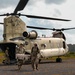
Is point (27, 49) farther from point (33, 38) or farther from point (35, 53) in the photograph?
point (35, 53)

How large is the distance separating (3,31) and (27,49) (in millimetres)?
2901

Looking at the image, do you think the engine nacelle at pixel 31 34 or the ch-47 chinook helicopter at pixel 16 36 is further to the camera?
the ch-47 chinook helicopter at pixel 16 36

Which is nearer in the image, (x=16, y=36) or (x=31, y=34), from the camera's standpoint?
(x=31, y=34)

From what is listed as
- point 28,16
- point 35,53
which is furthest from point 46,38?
point 35,53

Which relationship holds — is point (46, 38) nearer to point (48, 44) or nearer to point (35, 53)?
point (48, 44)

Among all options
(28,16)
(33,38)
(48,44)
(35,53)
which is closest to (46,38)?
(48,44)

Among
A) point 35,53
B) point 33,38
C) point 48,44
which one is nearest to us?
point 35,53

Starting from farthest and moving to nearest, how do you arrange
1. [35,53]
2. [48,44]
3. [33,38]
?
1. [48,44]
2. [33,38]
3. [35,53]

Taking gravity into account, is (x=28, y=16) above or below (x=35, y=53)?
above

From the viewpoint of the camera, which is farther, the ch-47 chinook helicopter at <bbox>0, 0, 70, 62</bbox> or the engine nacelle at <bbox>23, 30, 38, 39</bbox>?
the ch-47 chinook helicopter at <bbox>0, 0, 70, 62</bbox>

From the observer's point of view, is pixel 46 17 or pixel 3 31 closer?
pixel 46 17

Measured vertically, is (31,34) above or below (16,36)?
above

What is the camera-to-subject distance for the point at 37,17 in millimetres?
25828

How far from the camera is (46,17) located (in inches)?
1011
